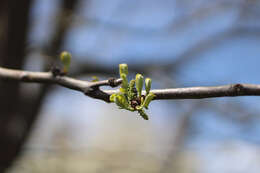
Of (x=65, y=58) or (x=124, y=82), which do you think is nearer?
(x=124, y=82)

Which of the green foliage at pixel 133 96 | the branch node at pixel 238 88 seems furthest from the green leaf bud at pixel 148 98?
the branch node at pixel 238 88

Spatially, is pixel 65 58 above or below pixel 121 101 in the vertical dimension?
above

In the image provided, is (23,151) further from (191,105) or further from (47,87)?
(191,105)

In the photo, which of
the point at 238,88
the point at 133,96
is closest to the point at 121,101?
the point at 133,96

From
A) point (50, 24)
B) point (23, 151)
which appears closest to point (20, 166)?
point (23, 151)

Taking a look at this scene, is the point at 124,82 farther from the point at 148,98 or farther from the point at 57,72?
the point at 57,72

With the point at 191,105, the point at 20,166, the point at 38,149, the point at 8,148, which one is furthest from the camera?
the point at 191,105

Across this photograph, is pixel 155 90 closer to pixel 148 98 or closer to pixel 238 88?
pixel 148 98
